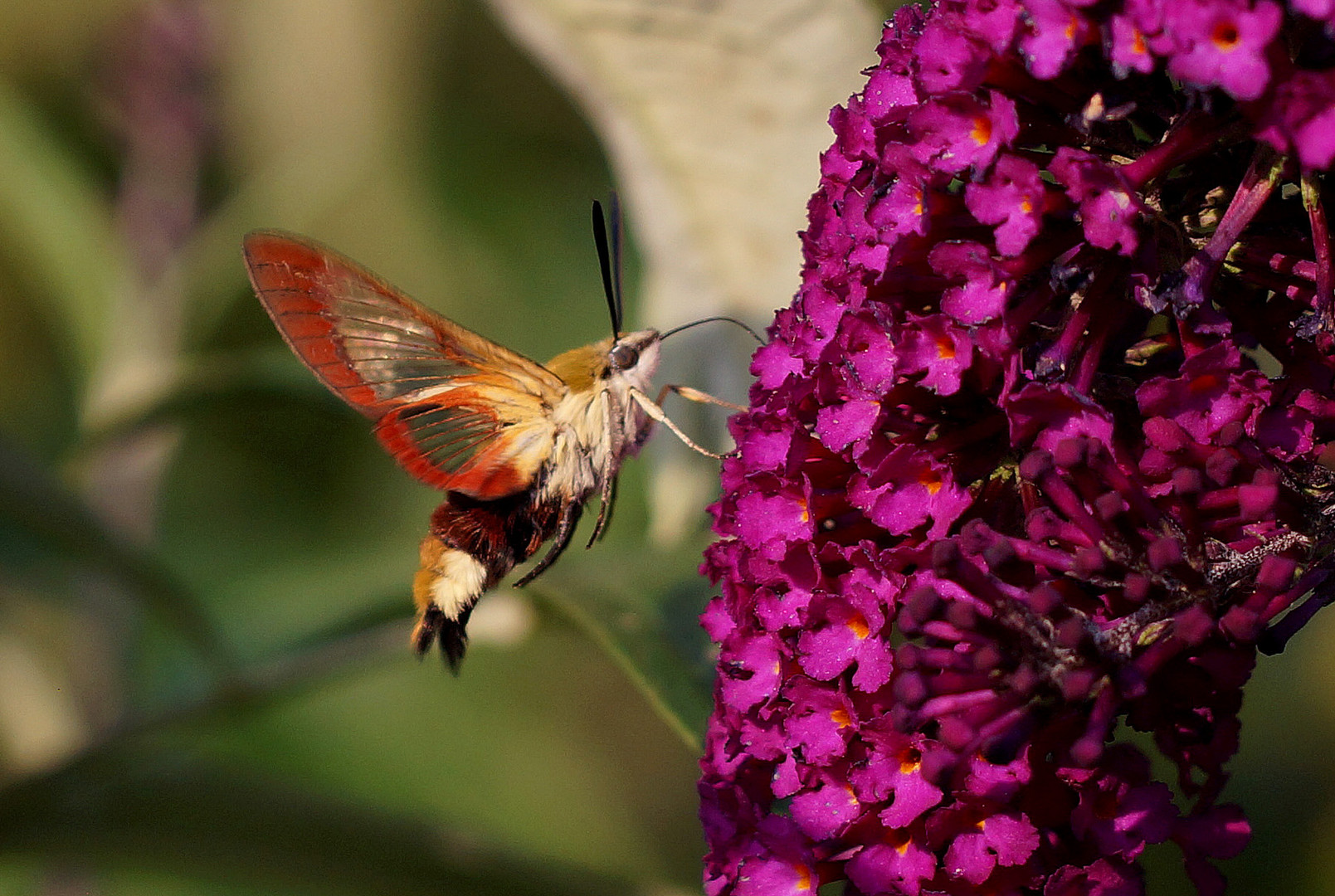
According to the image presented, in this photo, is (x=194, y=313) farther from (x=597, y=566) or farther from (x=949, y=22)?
(x=949, y=22)

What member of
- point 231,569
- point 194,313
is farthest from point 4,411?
point 194,313

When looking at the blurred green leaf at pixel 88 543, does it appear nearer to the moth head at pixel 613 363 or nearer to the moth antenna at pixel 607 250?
the moth head at pixel 613 363

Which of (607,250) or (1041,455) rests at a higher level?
(607,250)

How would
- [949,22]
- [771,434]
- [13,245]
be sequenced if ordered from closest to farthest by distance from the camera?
[949,22] < [771,434] < [13,245]

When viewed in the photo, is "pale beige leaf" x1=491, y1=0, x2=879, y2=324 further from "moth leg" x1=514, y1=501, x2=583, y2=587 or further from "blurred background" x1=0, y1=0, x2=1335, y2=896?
"moth leg" x1=514, y1=501, x2=583, y2=587

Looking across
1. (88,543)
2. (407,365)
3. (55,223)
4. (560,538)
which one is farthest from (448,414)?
(55,223)

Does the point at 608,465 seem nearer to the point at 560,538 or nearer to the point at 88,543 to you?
the point at 560,538

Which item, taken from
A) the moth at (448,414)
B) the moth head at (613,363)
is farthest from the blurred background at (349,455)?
the moth head at (613,363)

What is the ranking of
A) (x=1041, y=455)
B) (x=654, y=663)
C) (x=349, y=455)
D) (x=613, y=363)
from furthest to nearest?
(x=349, y=455) < (x=613, y=363) < (x=654, y=663) < (x=1041, y=455)
